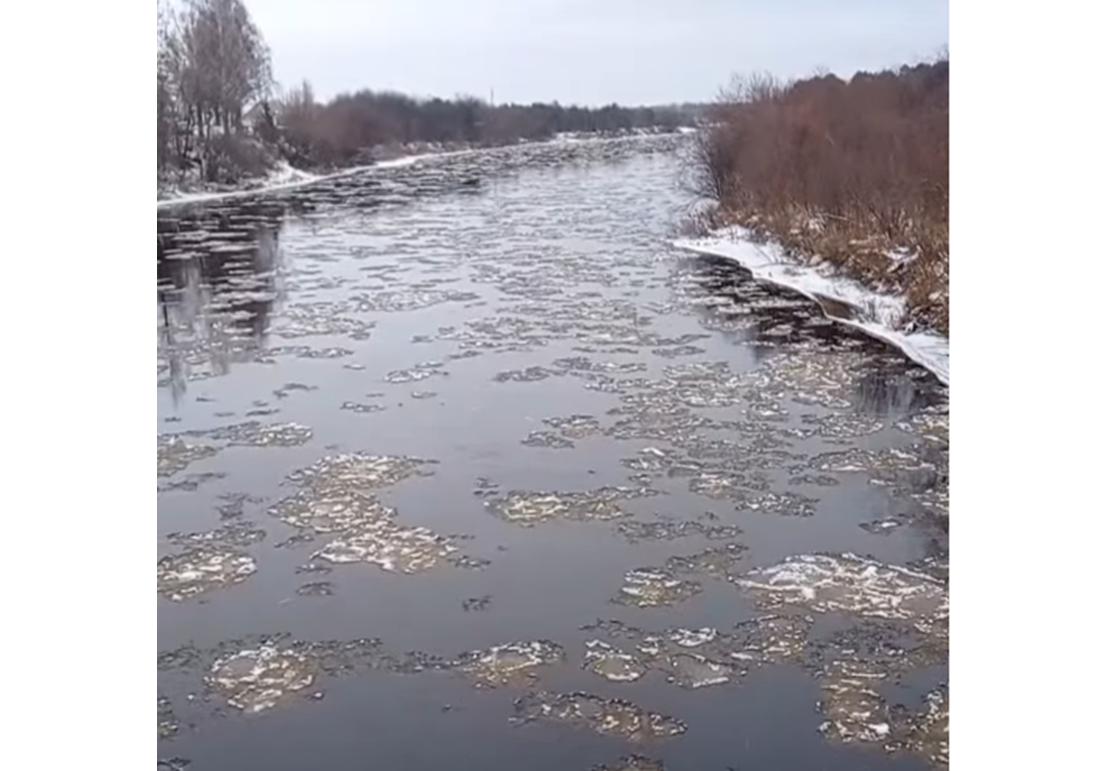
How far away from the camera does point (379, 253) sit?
5.62 metres

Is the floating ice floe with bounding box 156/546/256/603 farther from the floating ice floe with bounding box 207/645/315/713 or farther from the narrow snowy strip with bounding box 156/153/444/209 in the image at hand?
the narrow snowy strip with bounding box 156/153/444/209

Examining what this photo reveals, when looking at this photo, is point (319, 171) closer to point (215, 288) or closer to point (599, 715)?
point (215, 288)

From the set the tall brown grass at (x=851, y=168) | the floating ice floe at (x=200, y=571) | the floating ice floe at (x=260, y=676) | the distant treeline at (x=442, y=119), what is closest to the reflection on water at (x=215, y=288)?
the distant treeline at (x=442, y=119)

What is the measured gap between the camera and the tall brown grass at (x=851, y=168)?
2385 mm

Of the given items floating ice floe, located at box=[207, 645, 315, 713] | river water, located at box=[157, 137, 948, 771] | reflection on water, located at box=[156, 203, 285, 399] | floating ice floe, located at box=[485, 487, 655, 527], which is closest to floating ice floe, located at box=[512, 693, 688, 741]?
river water, located at box=[157, 137, 948, 771]

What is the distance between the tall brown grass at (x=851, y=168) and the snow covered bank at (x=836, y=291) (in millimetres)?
65

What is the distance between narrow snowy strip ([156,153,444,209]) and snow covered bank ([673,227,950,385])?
1625 millimetres

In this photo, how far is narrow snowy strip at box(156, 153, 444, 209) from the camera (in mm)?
3574

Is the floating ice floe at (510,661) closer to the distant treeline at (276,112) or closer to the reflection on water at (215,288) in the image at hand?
the distant treeline at (276,112)

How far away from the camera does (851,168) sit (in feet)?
10.4

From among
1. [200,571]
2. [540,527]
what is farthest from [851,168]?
[200,571]

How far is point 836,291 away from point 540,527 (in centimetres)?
234

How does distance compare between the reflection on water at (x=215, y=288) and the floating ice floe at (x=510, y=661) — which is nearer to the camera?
the floating ice floe at (x=510, y=661)
